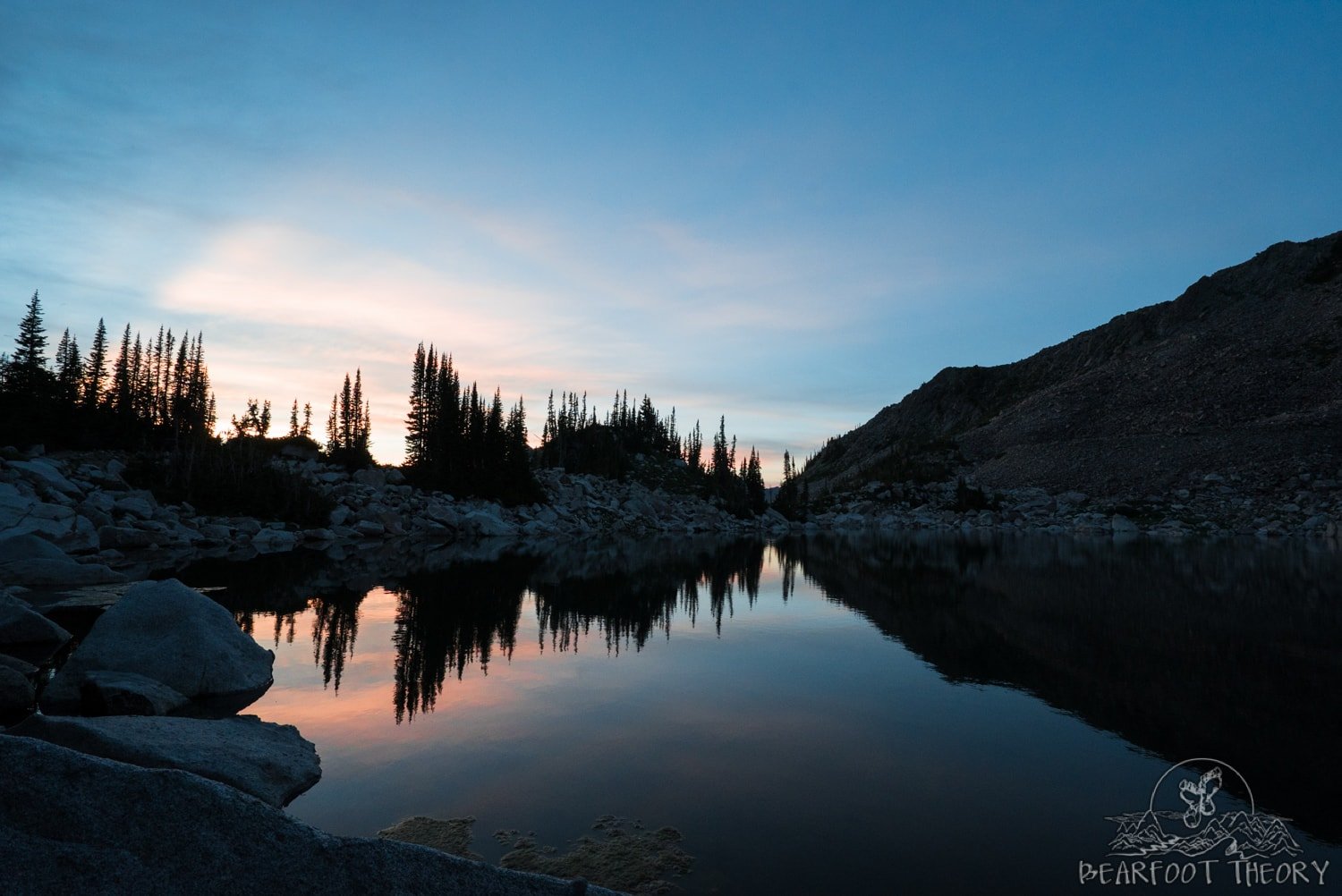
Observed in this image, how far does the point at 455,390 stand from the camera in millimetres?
90438

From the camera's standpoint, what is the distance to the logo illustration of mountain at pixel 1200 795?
908 cm

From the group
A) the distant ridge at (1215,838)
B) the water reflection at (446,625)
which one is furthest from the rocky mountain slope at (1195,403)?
the distant ridge at (1215,838)

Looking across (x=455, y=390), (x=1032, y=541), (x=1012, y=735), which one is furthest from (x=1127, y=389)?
(x=1012, y=735)

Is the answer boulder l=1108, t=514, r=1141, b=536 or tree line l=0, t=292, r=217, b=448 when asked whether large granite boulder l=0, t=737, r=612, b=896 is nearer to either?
tree line l=0, t=292, r=217, b=448

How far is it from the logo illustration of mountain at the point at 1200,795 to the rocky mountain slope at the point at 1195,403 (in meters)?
109

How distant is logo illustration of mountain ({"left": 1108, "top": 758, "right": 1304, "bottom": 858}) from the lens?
8188 mm

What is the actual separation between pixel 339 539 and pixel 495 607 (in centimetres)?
3470

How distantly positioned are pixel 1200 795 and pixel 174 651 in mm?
17089

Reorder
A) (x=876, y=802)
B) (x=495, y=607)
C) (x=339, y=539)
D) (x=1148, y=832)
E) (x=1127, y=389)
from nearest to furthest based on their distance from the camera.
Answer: (x=1148, y=832)
(x=876, y=802)
(x=495, y=607)
(x=339, y=539)
(x=1127, y=389)

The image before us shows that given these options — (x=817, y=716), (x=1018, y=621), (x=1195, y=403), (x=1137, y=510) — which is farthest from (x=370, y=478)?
(x=1195, y=403)

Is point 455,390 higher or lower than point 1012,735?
higher

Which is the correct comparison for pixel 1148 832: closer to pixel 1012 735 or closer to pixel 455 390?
pixel 1012 735

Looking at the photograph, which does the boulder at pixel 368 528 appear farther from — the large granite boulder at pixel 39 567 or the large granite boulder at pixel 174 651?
the large granite boulder at pixel 174 651

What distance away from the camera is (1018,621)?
2405 centimetres
